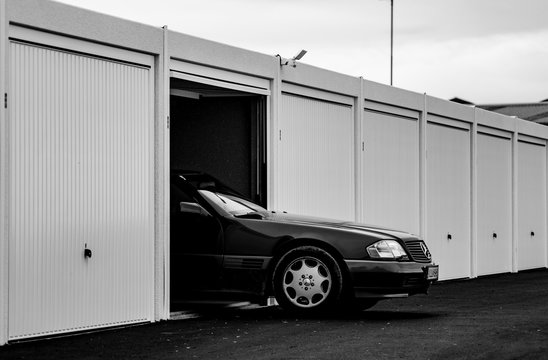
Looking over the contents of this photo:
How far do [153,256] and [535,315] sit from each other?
4.16 meters

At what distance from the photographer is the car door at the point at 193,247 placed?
13.0 metres

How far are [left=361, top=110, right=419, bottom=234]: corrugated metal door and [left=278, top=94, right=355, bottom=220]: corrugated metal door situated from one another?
602 millimetres

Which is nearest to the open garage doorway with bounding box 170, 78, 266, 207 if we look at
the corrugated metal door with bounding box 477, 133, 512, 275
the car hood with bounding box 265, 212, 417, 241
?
the car hood with bounding box 265, 212, 417, 241

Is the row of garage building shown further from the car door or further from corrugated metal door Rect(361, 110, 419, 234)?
the car door

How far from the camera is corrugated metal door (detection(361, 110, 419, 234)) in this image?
19000 mm

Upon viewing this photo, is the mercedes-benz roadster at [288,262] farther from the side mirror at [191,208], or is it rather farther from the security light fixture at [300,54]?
the security light fixture at [300,54]

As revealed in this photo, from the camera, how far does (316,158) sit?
17141mm

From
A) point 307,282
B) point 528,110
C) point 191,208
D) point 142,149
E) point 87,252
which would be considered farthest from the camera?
point 528,110

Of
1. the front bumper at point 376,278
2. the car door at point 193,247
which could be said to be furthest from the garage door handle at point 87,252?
the front bumper at point 376,278

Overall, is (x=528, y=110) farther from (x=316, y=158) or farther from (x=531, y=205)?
(x=316, y=158)

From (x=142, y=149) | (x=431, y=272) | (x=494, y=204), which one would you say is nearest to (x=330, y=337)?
(x=431, y=272)

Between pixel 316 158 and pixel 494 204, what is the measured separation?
8732 mm

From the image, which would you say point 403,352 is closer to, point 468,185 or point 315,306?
point 315,306

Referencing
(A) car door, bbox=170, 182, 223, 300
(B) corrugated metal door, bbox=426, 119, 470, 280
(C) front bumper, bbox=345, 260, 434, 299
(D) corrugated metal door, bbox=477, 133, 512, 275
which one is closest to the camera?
(C) front bumper, bbox=345, 260, 434, 299
